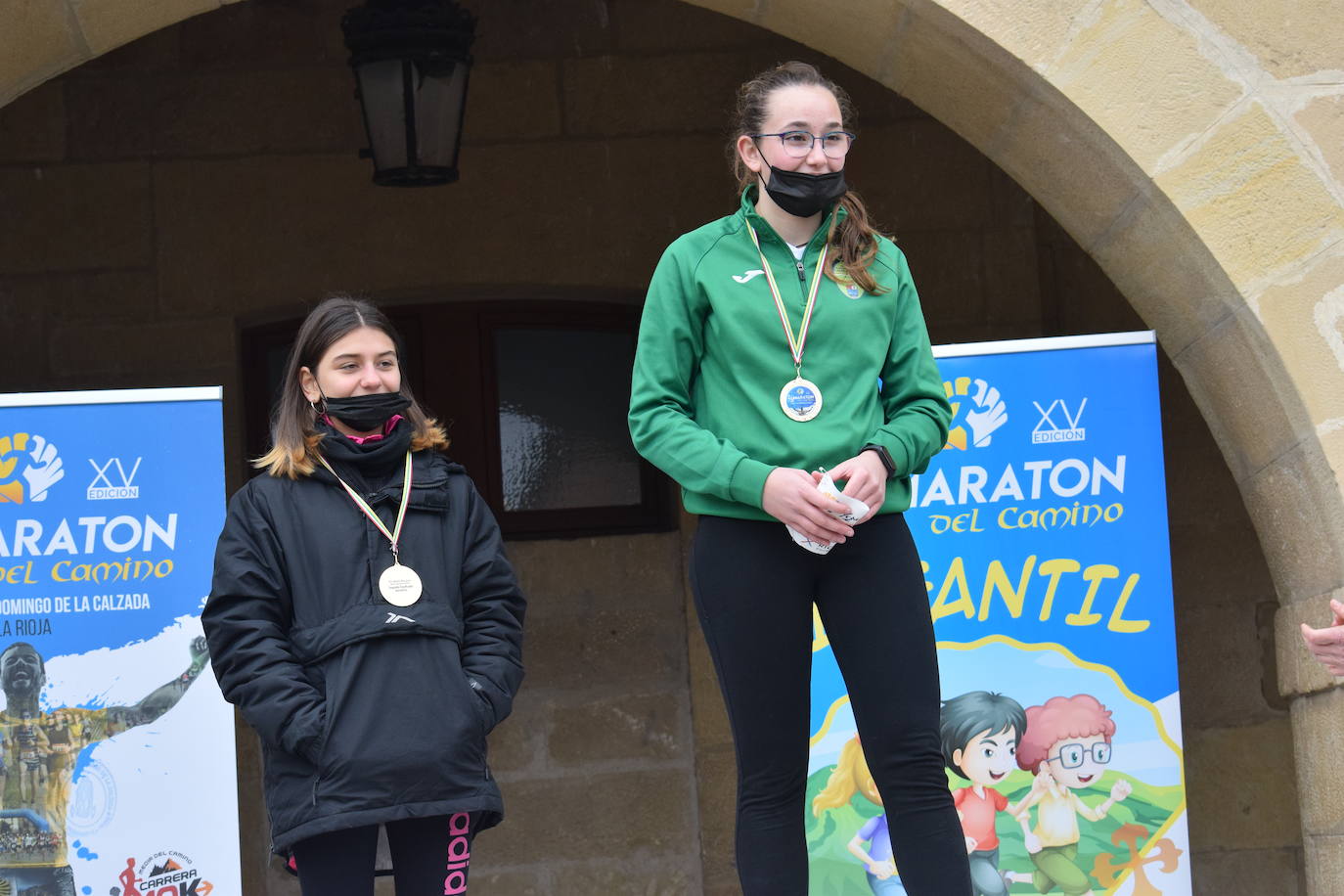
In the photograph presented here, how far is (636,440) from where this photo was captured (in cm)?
280

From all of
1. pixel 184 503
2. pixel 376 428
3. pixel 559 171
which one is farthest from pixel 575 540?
pixel 376 428

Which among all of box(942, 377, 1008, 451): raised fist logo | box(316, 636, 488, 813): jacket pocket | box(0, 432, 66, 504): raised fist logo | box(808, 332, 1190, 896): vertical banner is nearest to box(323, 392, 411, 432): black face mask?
box(316, 636, 488, 813): jacket pocket

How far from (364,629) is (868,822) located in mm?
1332

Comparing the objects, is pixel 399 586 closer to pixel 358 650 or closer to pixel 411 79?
pixel 358 650

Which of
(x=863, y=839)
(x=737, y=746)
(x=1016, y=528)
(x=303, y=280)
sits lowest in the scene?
(x=863, y=839)

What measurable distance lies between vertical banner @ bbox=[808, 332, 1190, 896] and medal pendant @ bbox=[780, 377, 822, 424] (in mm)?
1132

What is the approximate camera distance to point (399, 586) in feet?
9.42

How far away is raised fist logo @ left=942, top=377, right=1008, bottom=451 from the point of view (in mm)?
3887

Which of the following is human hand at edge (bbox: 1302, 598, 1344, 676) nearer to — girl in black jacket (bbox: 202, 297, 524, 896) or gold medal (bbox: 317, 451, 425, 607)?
girl in black jacket (bbox: 202, 297, 524, 896)

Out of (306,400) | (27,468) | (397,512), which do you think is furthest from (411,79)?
(397,512)

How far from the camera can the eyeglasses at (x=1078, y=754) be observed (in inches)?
149

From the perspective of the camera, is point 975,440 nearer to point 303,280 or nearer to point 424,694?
point 424,694

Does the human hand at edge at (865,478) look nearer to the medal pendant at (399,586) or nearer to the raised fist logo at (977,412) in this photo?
the medal pendant at (399,586)

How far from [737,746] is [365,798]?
564 mm
